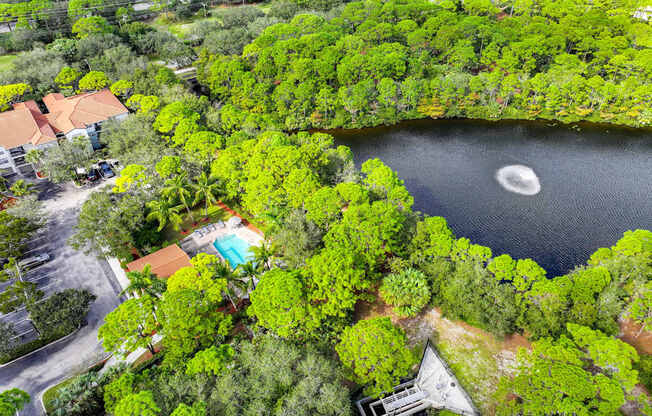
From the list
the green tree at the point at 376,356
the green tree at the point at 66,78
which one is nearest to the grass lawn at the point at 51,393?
the green tree at the point at 376,356

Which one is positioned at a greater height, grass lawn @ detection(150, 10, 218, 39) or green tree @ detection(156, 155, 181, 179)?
grass lawn @ detection(150, 10, 218, 39)

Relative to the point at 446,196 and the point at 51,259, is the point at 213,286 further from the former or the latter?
the point at 446,196

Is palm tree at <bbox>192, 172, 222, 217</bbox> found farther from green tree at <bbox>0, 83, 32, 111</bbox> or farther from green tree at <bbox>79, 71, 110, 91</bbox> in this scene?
green tree at <bbox>0, 83, 32, 111</bbox>

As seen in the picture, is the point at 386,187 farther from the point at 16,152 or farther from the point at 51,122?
the point at 51,122

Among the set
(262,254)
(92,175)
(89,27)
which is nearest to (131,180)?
(92,175)

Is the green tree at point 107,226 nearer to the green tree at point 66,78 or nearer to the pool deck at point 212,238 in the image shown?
the pool deck at point 212,238

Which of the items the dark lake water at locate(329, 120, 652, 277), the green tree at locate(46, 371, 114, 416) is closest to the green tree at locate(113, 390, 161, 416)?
the green tree at locate(46, 371, 114, 416)

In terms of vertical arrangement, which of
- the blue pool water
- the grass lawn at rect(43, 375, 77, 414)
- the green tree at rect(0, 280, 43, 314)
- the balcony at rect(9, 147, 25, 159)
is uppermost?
the balcony at rect(9, 147, 25, 159)
